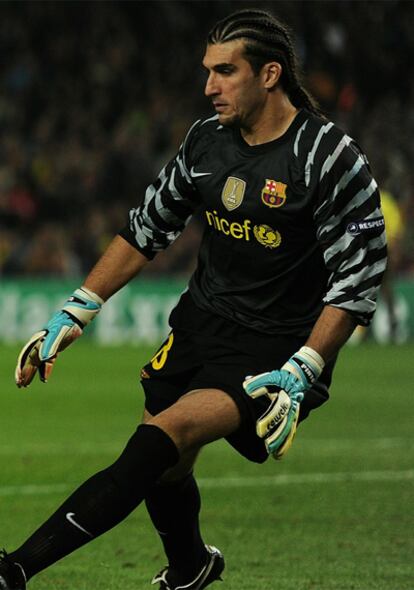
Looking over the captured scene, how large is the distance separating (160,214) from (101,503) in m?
1.35

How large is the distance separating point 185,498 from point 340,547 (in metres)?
1.64

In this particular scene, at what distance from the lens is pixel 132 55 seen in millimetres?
27234

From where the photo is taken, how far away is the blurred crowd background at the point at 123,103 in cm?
2306

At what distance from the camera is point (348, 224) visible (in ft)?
17.6

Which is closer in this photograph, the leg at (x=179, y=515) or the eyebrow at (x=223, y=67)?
the eyebrow at (x=223, y=67)

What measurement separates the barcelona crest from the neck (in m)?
0.20

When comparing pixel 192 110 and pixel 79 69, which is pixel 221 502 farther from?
pixel 79 69

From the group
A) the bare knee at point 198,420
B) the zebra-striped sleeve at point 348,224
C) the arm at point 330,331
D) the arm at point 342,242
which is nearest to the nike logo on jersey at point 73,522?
the bare knee at point 198,420

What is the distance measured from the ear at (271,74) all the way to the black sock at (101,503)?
4.50 feet

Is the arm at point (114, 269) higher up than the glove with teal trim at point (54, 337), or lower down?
higher up

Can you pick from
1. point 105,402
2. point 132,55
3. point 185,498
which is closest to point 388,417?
point 105,402

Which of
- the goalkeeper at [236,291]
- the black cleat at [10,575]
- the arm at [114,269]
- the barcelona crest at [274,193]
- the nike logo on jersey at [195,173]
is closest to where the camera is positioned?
the black cleat at [10,575]

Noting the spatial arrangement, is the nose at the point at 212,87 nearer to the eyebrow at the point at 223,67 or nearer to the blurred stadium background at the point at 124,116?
the eyebrow at the point at 223,67

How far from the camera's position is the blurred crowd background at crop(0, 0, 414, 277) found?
2306 centimetres
